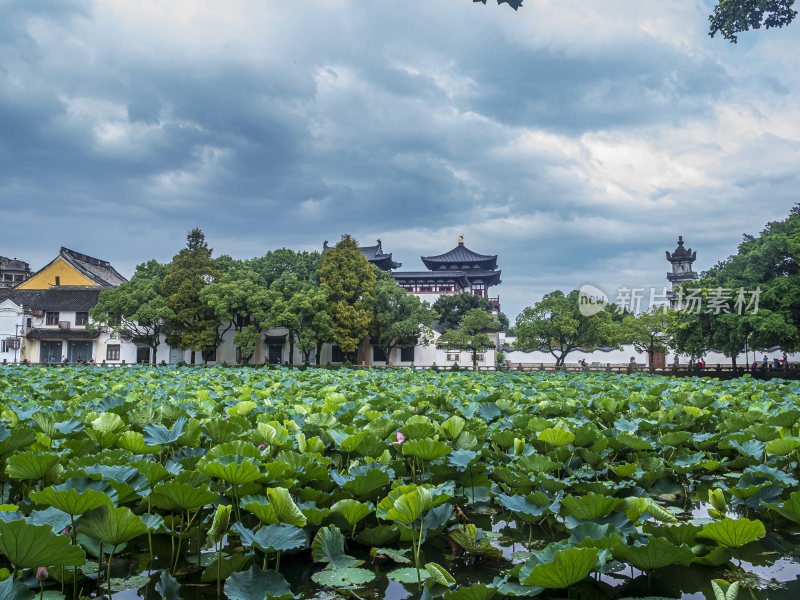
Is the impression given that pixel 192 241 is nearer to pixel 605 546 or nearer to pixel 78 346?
pixel 78 346

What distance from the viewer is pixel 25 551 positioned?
1.41 m

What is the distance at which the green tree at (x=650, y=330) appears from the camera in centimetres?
3042

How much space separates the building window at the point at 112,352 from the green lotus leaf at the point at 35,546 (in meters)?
34.3

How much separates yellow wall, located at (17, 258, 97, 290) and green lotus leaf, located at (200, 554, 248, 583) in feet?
141

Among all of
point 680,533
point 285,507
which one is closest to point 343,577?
point 285,507

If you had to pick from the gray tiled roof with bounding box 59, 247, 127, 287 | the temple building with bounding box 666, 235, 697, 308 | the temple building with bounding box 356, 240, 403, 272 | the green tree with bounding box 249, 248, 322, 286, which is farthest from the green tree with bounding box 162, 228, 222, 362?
the temple building with bounding box 666, 235, 697, 308

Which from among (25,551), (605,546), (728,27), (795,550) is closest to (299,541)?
(25,551)

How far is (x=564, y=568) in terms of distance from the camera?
1429 mm

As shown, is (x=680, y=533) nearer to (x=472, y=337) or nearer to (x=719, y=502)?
(x=719, y=502)

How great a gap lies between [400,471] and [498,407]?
219 cm

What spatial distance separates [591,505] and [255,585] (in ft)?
3.80

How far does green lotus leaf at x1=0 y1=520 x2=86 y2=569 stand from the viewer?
135 centimetres

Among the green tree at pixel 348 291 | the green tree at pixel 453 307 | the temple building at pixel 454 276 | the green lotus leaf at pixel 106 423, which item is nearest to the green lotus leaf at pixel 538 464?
the green lotus leaf at pixel 106 423

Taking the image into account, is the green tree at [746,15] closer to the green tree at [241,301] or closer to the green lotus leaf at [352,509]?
the green lotus leaf at [352,509]
